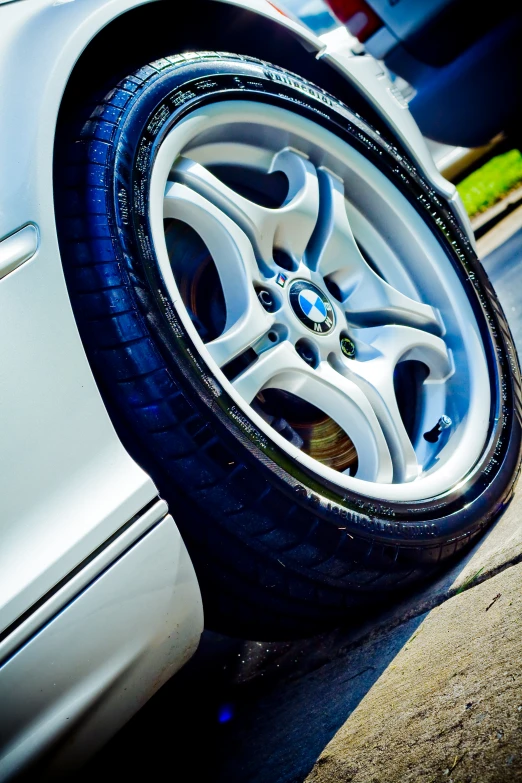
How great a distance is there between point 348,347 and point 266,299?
281 millimetres

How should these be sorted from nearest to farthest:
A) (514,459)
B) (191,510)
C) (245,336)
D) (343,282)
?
1. (191,510)
2. (245,336)
3. (514,459)
4. (343,282)

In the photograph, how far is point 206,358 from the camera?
1.06 metres

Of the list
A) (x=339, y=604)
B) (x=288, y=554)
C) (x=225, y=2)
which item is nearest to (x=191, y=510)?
(x=288, y=554)

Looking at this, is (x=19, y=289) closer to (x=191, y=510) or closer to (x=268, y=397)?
(x=191, y=510)

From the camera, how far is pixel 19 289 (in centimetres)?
87

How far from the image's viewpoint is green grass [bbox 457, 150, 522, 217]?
3.51 meters

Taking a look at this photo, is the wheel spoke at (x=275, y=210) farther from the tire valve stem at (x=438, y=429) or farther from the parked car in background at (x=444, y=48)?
the parked car in background at (x=444, y=48)

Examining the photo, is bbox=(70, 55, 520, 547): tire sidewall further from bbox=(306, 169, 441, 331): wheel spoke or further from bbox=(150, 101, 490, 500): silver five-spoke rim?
bbox=(306, 169, 441, 331): wheel spoke

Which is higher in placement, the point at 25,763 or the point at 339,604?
the point at 25,763

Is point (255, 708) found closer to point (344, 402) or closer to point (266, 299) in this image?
point (344, 402)

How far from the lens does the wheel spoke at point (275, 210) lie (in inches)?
51.0

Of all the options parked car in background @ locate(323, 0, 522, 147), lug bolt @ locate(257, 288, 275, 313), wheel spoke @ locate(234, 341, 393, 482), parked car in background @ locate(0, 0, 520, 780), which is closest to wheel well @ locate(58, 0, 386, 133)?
parked car in background @ locate(0, 0, 520, 780)

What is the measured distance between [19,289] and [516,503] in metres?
1.12

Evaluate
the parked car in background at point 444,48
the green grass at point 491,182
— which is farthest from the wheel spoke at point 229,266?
the green grass at point 491,182
